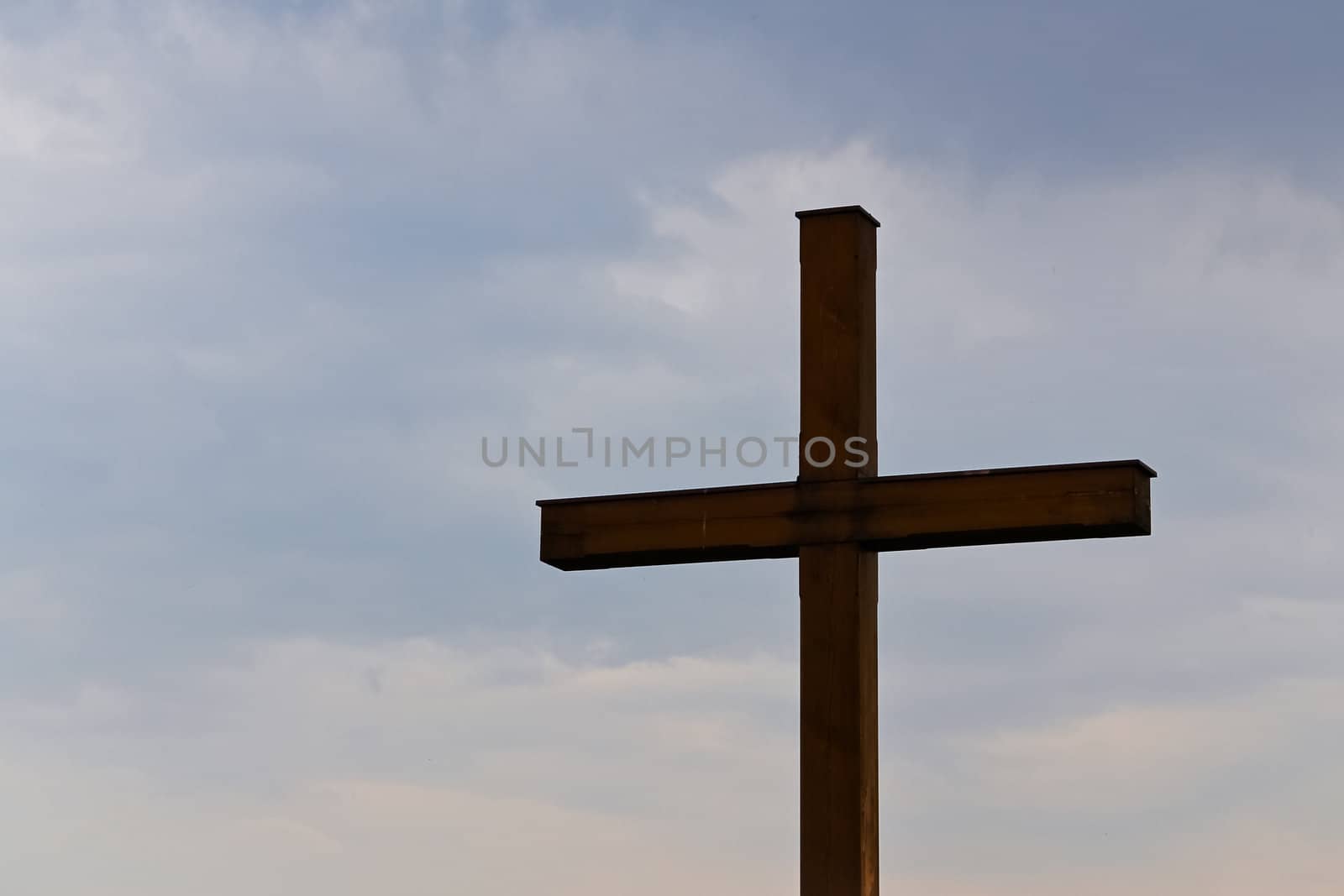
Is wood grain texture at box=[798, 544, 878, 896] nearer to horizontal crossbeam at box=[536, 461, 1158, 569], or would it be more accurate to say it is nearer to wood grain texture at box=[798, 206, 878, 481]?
horizontal crossbeam at box=[536, 461, 1158, 569]

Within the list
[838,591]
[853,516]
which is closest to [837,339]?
[853,516]

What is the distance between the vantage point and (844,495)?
927cm

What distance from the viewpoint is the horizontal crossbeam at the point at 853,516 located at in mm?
8914

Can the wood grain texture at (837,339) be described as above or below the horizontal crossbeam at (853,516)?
above

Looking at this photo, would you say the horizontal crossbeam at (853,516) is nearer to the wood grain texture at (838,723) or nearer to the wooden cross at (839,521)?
the wooden cross at (839,521)

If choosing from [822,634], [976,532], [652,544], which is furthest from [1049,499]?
[652,544]

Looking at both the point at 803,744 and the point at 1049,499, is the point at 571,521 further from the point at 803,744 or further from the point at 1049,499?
the point at 1049,499

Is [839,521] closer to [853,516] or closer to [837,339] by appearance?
[853,516]

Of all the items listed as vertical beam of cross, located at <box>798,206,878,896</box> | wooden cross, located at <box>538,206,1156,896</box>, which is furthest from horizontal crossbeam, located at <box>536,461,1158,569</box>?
vertical beam of cross, located at <box>798,206,878,896</box>

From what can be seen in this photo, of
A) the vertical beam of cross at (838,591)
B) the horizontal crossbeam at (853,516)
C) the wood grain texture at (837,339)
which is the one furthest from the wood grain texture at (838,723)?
the wood grain texture at (837,339)

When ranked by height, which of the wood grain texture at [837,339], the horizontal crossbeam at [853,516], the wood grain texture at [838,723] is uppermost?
the wood grain texture at [837,339]

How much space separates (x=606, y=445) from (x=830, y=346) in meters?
1.33

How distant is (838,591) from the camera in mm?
9164

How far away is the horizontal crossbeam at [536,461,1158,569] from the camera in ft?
29.2
